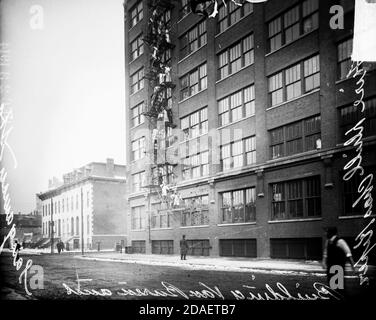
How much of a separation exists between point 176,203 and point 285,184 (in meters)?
8.72

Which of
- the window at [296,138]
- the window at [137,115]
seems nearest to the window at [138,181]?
the window at [137,115]

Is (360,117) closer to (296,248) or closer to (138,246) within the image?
(296,248)

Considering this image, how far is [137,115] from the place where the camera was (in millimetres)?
38312

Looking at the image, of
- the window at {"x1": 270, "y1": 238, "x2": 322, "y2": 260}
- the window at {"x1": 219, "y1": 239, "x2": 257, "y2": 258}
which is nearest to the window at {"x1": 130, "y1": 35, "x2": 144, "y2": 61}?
the window at {"x1": 219, "y1": 239, "x2": 257, "y2": 258}

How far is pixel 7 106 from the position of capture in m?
11.2

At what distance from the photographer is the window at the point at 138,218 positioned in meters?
36.4

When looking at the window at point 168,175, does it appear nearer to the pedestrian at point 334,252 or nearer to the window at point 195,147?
the window at point 195,147

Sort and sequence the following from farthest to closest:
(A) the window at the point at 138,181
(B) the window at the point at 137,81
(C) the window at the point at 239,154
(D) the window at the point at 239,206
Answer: (A) the window at the point at 138,181, (B) the window at the point at 137,81, (C) the window at the point at 239,154, (D) the window at the point at 239,206

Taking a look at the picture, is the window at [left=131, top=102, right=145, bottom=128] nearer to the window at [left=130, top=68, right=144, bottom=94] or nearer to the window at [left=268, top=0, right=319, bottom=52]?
the window at [left=130, top=68, right=144, bottom=94]

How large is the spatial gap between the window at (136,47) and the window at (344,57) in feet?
54.3

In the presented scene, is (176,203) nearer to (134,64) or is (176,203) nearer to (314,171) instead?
(314,171)

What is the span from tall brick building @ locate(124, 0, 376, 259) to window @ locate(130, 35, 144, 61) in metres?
0.19
